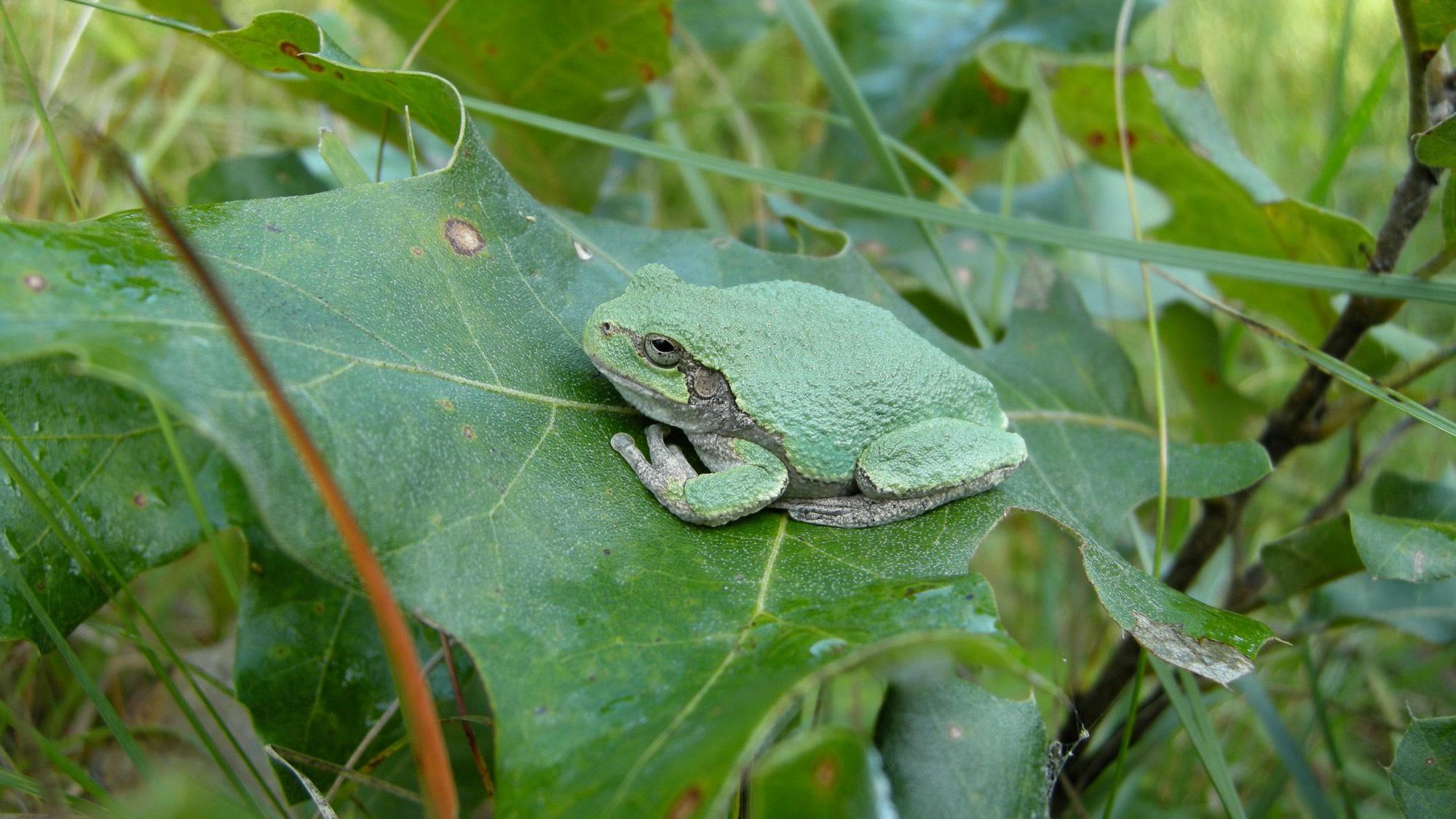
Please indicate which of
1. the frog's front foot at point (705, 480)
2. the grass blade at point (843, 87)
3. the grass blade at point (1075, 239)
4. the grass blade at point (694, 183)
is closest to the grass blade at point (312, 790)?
the frog's front foot at point (705, 480)

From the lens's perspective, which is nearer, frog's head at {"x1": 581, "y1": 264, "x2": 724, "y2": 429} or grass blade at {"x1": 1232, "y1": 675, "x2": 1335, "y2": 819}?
frog's head at {"x1": 581, "y1": 264, "x2": 724, "y2": 429}

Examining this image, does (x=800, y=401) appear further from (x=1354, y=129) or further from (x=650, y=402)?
(x=1354, y=129)

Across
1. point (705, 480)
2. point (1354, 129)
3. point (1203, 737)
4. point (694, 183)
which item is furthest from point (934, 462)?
point (694, 183)

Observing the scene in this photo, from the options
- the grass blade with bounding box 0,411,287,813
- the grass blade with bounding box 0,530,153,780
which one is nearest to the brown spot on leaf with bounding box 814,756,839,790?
the grass blade with bounding box 0,411,287,813

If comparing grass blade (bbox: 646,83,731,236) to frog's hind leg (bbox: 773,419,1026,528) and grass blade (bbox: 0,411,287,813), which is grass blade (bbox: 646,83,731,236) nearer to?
frog's hind leg (bbox: 773,419,1026,528)

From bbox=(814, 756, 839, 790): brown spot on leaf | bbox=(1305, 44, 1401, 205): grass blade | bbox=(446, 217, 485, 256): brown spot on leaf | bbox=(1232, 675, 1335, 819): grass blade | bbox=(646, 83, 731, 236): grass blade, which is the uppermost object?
bbox=(1305, 44, 1401, 205): grass blade

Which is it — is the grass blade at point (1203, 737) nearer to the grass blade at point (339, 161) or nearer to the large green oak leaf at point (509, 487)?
the large green oak leaf at point (509, 487)

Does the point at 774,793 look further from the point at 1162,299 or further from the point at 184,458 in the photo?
the point at 1162,299
